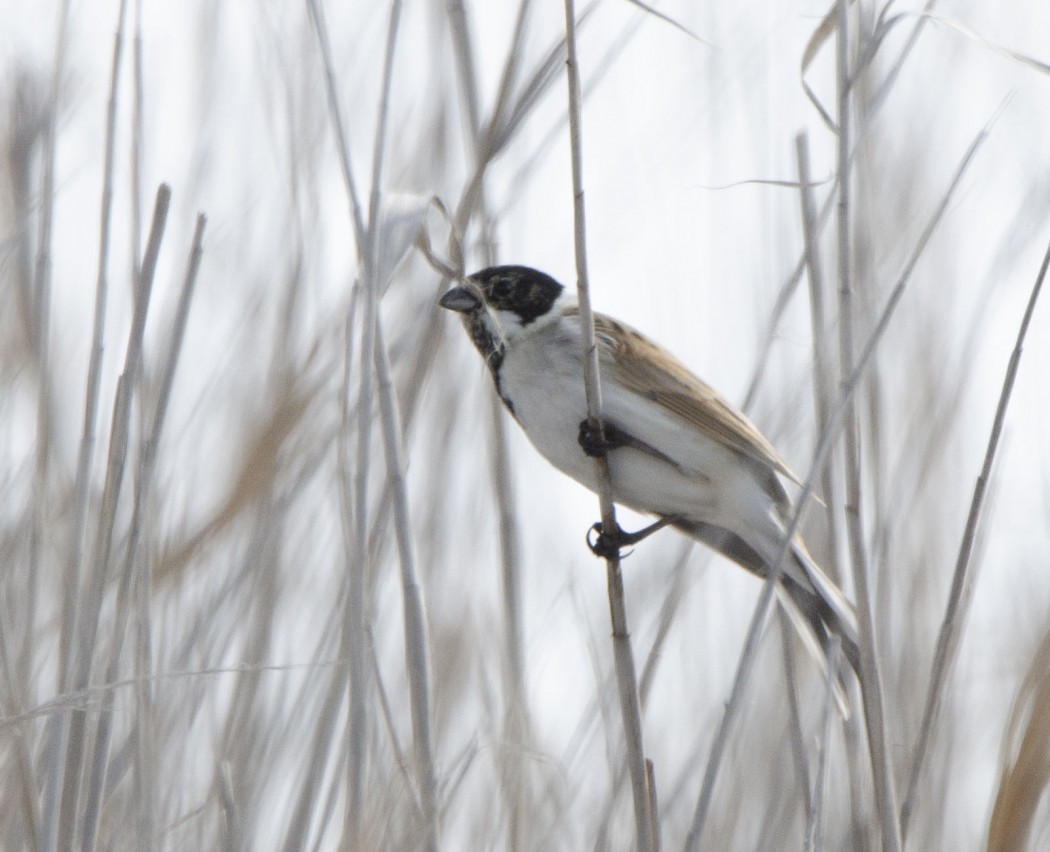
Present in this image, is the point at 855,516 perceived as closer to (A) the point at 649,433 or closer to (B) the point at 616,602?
(B) the point at 616,602

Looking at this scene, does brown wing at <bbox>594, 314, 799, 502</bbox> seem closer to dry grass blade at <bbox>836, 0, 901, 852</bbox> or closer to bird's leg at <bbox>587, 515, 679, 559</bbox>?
A: bird's leg at <bbox>587, 515, 679, 559</bbox>

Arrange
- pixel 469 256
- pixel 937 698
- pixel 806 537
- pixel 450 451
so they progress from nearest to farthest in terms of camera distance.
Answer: pixel 937 698
pixel 469 256
pixel 450 451
pixel 806 537

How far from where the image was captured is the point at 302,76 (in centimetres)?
268

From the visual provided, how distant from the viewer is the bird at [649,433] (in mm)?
2670

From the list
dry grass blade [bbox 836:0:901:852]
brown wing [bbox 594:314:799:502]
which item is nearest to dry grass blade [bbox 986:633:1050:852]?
dry grass blade [bbox 836:0:901:852]

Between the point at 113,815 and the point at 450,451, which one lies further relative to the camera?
the point at 450,451

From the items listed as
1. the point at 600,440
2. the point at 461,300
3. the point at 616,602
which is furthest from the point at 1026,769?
the point at 461,300

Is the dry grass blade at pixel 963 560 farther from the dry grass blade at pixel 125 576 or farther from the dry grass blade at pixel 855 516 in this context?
the dry grass blade at pixel 125 576

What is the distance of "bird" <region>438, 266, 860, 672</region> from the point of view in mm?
2670

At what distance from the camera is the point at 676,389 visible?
2.84 m

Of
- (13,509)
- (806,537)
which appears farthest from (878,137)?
(13,509)

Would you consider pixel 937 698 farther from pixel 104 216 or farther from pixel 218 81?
pixel 218 81

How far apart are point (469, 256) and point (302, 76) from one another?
1.90ft

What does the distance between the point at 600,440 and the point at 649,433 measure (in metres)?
0.74
